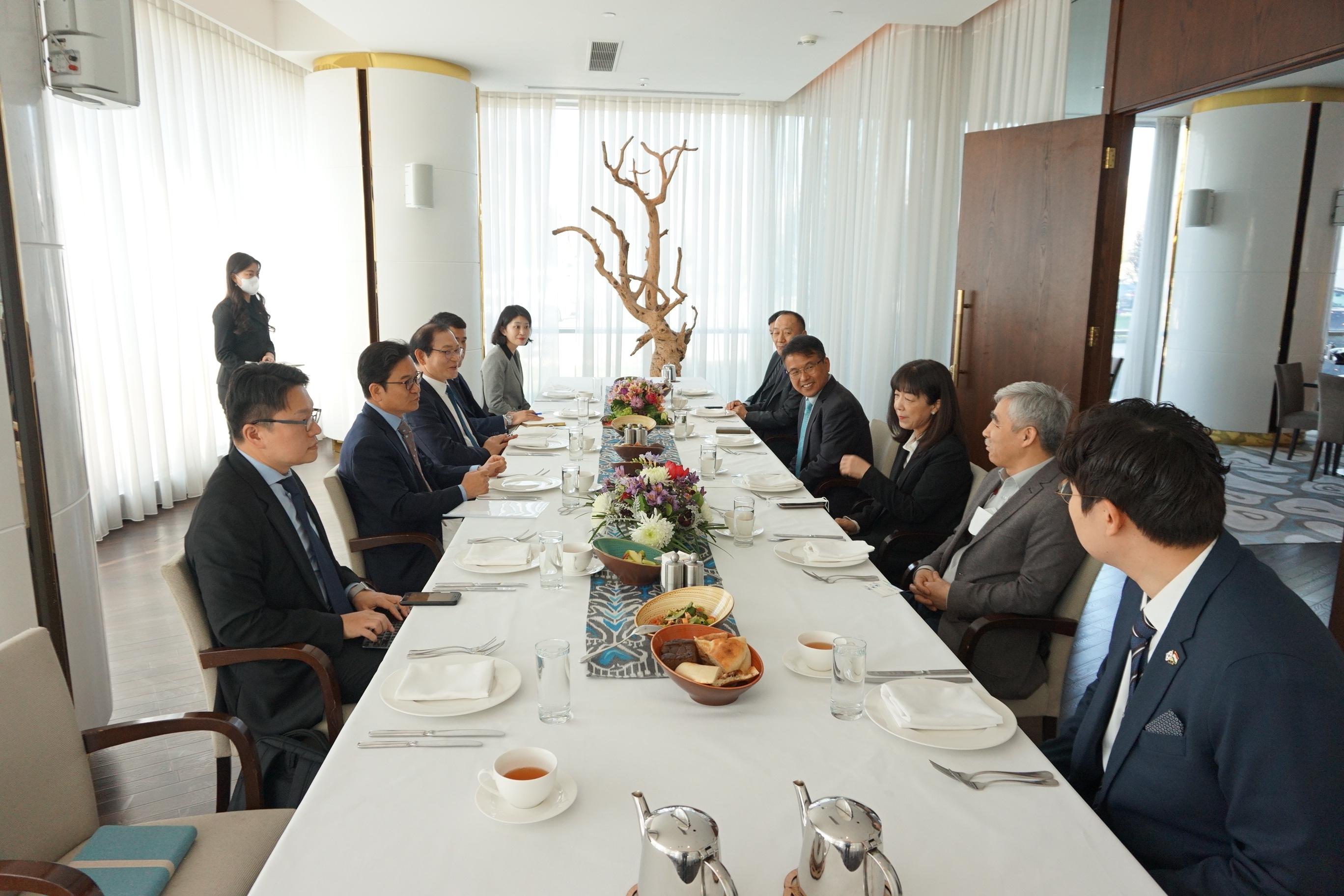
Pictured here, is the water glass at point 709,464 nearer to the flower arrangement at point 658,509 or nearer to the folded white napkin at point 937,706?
the flower arrangement at point 658,509

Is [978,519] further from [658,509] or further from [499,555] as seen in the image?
[499,555]

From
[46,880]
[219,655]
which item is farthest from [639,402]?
[46,880]

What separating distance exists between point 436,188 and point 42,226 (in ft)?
16.8

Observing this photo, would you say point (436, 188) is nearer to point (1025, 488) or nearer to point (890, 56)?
point (890, 56)

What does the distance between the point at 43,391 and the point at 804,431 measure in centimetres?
337

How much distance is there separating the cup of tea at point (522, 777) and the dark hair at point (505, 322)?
498 centimetres

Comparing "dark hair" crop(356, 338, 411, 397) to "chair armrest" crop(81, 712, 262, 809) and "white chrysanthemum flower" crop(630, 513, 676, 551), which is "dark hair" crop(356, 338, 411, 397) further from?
"chair armrest" crop(81, 712, 262, 809)

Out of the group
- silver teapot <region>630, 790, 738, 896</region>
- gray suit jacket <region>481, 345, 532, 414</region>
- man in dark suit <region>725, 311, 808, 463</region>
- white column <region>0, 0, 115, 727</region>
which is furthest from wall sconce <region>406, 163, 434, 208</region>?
silver teapot <region>630, 790, 738, 896</region>

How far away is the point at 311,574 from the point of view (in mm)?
2430

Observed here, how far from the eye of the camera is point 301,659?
7.14 feet

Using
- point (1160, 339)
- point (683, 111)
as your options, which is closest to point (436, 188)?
point (683, 111)

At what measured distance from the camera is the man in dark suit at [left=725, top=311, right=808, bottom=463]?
5664mm

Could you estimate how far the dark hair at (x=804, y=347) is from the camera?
14.8ft

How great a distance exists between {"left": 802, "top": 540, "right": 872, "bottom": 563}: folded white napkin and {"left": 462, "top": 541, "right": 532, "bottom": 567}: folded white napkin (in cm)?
82
